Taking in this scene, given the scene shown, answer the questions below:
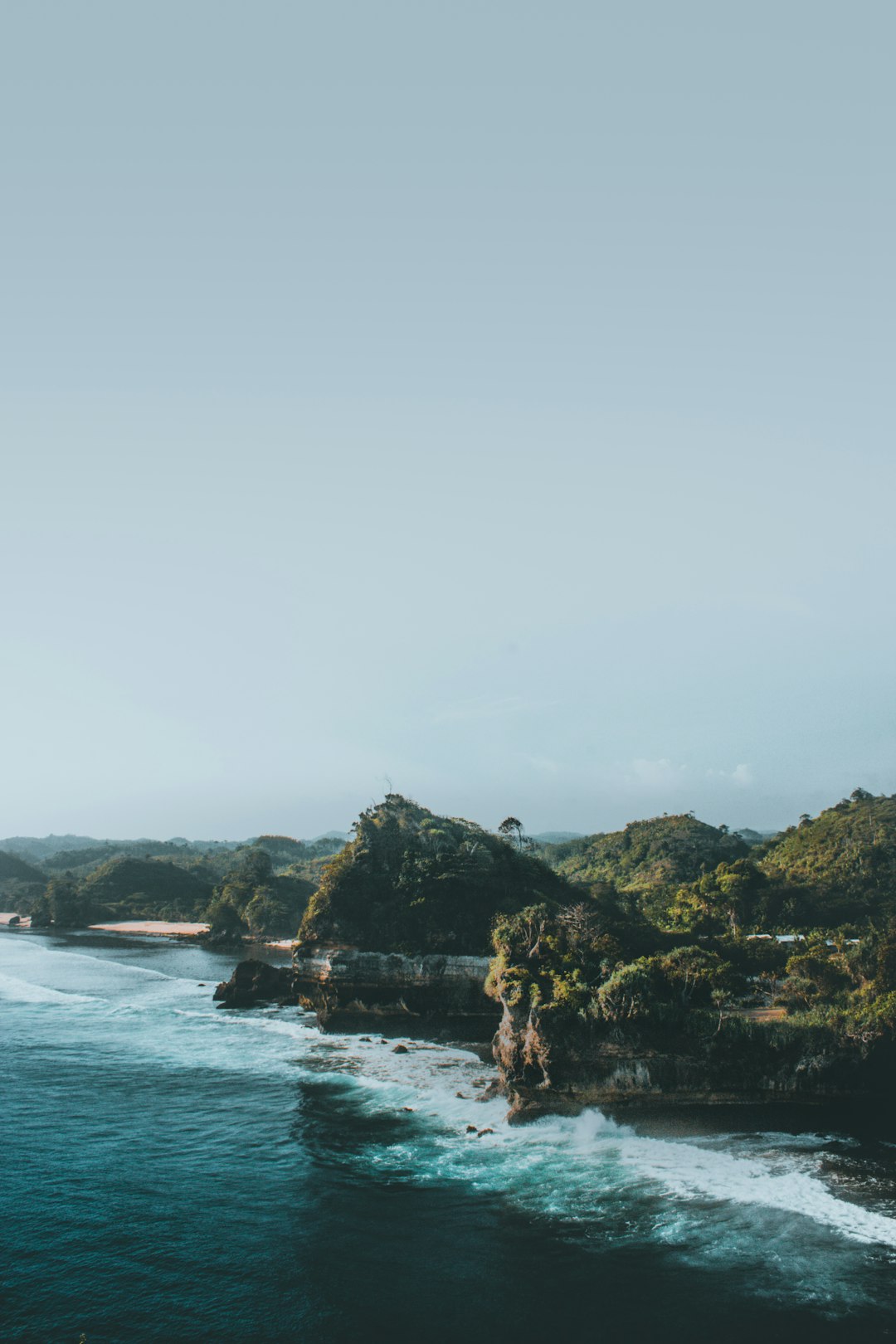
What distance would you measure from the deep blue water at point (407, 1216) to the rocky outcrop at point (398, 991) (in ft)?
50.5

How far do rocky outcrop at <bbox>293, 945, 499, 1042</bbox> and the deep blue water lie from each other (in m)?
15.4

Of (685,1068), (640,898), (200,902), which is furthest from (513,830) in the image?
(200,902)

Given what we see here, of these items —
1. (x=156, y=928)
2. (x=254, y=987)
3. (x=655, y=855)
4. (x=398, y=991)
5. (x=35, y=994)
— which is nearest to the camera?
(x=398, y=991)

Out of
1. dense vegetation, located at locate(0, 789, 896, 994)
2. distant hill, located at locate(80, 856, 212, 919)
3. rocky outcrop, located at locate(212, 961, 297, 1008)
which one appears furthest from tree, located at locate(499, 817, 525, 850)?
distant hill, located at locate(80, 856, 212, 919)

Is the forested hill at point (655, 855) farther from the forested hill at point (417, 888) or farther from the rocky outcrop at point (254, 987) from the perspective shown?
the rocky outcrop at point (254, 987)

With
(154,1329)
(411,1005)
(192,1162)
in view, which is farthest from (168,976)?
(154,1329)

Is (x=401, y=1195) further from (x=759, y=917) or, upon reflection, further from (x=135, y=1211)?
(x=759, y=917)

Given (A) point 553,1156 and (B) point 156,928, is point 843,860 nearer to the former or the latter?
(A) point 553,1156

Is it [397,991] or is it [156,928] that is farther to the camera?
[156,928]

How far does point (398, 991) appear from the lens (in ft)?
255

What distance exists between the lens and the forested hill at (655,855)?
129625 mm

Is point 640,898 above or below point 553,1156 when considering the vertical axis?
above

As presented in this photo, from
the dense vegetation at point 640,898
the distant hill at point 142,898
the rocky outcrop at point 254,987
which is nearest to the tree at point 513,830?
the dense vegetation at point 640,898

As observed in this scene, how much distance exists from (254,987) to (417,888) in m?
23.6
